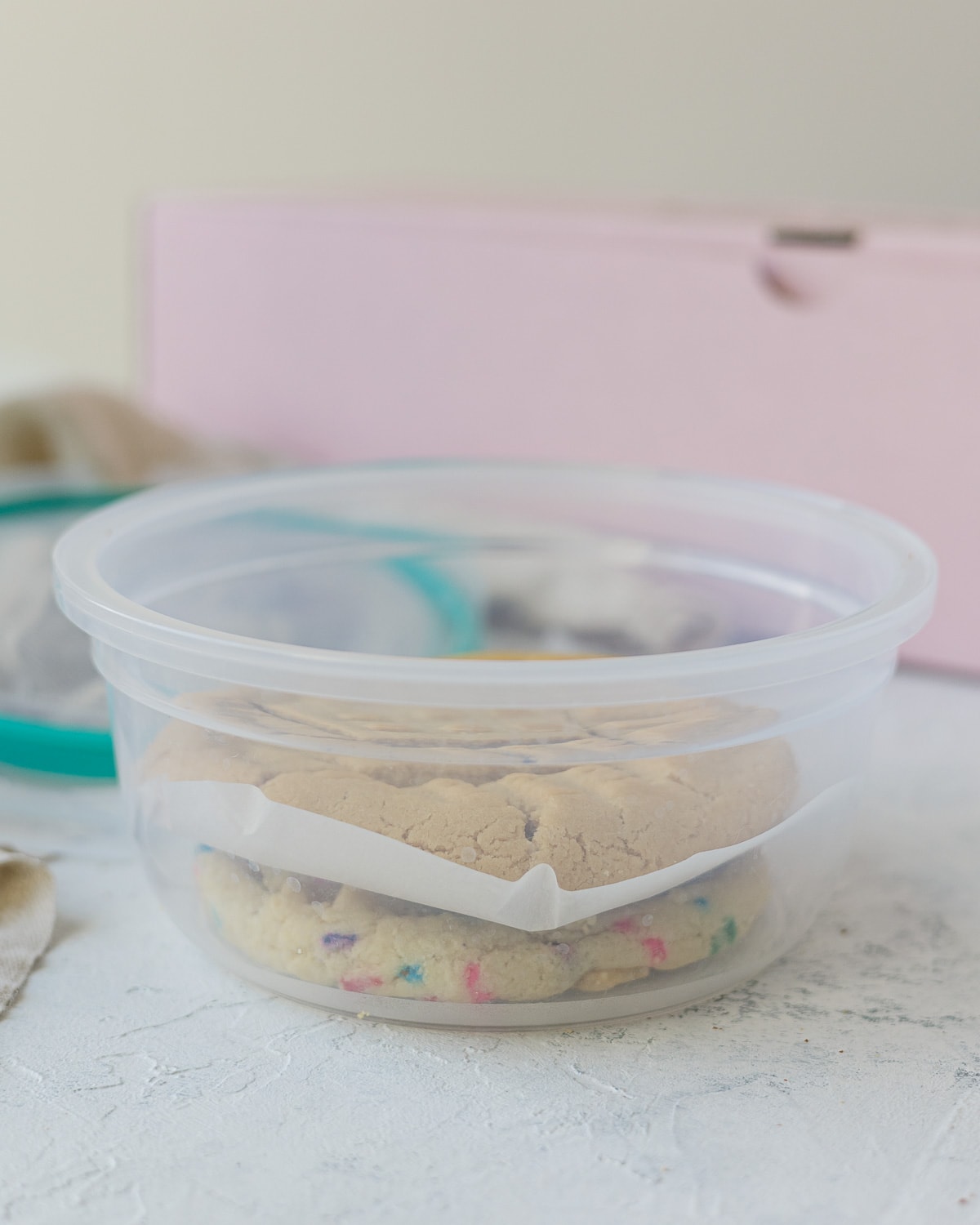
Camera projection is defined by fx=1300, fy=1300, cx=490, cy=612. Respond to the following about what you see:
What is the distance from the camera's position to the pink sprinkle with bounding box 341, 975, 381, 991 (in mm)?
372

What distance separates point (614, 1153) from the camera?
1.09ft

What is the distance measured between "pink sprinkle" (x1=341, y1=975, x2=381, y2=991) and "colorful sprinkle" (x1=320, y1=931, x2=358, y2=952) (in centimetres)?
1

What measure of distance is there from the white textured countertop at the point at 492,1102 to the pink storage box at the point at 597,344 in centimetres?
33

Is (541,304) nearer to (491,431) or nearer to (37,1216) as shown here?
(491,431)

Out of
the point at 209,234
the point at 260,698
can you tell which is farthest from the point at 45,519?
the point at 260,698

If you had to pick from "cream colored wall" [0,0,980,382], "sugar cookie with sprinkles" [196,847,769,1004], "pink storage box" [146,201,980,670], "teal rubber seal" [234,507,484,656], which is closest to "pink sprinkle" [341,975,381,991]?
"sugar cookie with sprinkles" [196,847,769,1004]

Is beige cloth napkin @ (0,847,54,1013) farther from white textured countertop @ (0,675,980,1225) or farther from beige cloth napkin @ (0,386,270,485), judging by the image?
beige cloth napkin @ (0,386,270,485)

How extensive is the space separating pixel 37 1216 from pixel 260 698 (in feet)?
0.46

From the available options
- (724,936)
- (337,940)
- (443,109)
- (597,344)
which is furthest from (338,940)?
(443,109)

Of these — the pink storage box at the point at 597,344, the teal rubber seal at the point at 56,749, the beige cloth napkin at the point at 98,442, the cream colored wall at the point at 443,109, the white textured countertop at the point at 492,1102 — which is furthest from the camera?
the cream colored wall at the point at 443,109

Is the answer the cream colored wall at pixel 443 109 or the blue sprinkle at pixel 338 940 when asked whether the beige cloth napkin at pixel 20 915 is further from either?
the cream colored wall at pixel 443 109

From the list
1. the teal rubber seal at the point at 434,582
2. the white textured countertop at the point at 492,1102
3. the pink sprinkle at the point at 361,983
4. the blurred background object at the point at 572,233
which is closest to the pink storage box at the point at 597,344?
the blurred background object at the point at 572,233

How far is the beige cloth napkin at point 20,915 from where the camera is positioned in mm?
407

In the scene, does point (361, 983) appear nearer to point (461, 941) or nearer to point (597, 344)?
point (461, 941)
